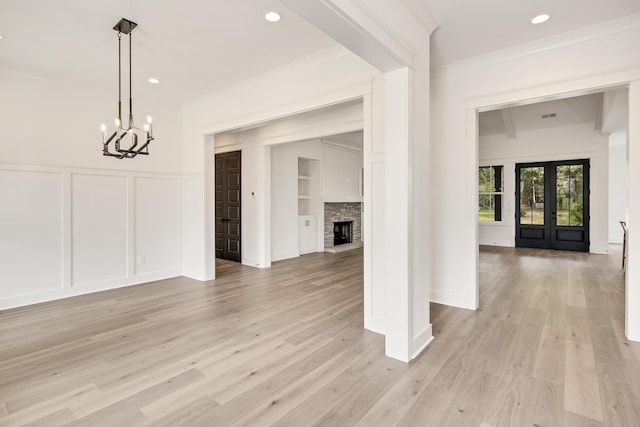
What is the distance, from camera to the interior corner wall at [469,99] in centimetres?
304

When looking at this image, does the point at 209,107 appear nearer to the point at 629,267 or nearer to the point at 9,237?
the point at 9,237

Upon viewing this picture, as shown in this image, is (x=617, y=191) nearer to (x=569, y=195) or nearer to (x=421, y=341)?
(x=569, y=195)

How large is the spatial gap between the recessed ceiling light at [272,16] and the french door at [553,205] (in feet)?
27.3

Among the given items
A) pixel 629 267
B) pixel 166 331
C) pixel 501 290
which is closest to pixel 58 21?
pixel 166 331

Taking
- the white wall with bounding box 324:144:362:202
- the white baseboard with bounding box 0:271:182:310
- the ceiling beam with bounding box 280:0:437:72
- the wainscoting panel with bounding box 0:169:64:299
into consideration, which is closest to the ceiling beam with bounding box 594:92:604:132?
the white wall with bounding box 324:144:362:202

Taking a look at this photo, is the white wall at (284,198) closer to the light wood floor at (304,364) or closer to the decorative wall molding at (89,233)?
the decorative wall molding at (89,233)

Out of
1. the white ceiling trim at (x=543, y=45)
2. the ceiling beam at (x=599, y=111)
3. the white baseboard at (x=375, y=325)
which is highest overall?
the ceiling beam at (x=599, y=111)

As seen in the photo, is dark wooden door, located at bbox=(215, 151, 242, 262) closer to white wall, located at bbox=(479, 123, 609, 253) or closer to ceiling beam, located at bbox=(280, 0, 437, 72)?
ceiling beam, located at bbox=(280, 0, 437, 72)

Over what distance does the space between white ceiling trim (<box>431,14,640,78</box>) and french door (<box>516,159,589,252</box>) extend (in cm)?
632

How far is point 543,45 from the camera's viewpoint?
322cm

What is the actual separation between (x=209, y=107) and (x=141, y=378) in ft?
13.2

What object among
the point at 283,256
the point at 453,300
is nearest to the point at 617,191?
the point at 453,300

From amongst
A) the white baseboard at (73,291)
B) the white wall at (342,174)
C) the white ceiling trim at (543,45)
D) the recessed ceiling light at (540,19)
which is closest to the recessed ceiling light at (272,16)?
the white ceiling trim at (543,45)

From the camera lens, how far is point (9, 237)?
13.0 feet
